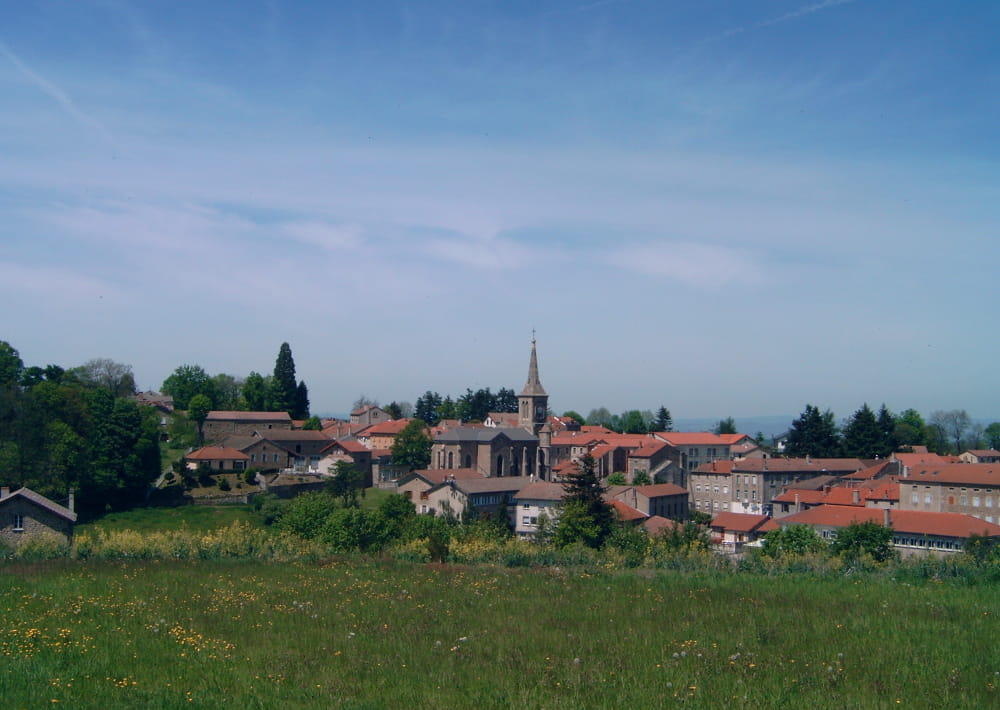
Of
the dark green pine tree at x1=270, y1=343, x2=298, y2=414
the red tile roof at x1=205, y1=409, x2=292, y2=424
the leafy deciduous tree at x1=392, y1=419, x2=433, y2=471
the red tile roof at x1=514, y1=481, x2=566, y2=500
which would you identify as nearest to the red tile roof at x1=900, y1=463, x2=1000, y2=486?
the red tile roof at x1=514, y1=481, x2=566, y2=500

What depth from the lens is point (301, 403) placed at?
4304 inches

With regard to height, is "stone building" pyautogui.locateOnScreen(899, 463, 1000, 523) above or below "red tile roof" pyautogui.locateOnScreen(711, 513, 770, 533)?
above

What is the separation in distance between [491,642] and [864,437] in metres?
89.5

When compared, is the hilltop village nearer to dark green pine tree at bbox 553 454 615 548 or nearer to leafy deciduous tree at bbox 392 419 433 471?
leafy deciduous tree at bbox 392 419 433 471

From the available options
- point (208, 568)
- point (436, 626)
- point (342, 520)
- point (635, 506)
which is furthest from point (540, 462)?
point (436, 626)

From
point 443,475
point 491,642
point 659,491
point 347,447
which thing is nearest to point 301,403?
point 347,447

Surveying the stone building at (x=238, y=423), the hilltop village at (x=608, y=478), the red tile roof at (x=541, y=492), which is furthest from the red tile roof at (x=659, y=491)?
the stone building at (x=238, y=423)

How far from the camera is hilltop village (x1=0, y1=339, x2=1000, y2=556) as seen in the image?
47344mm

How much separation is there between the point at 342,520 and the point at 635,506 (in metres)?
29.8

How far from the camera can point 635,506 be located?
60312mm

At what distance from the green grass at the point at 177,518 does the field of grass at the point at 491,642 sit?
120 ft

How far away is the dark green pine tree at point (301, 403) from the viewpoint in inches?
4257

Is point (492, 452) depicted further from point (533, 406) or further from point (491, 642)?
point (491, 642)

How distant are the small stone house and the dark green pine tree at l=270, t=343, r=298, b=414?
75834 mm
